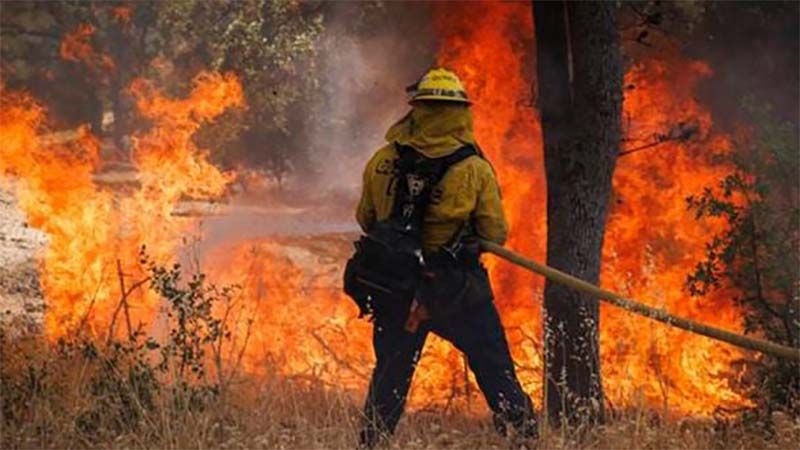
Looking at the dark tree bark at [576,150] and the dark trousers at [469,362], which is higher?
the dark tree bark at [576,150]

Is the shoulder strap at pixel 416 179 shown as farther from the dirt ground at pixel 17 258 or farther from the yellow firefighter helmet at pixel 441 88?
the dirt ground at pixel 17 258

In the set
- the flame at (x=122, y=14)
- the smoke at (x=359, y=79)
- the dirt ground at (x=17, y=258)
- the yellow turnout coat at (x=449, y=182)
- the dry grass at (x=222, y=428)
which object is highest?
the flame at (x=122, y=14)

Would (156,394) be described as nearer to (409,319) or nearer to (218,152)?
(409,319)

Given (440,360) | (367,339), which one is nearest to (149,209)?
(367,339)

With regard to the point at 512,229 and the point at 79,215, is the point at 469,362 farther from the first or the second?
the point at 79,215

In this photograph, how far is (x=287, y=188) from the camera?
2520cm

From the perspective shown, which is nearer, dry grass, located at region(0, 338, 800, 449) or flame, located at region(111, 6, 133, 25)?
dry grass, located at region(0, 338, 800, 449)

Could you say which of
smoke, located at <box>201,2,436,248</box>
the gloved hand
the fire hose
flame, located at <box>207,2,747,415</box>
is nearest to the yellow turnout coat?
the fire hose

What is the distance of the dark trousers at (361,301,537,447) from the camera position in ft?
17.6

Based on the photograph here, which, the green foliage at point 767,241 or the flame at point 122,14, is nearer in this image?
the green foliage at point 767,241

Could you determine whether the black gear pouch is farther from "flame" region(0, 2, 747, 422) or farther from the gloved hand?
"flame" region(0, 2, 747, 422)

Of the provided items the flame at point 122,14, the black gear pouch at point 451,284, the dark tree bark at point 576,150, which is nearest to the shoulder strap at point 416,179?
the black gear pouch at point 451,284

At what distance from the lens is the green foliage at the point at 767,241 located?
7.70 meters

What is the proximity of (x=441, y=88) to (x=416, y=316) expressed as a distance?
1.17 m
